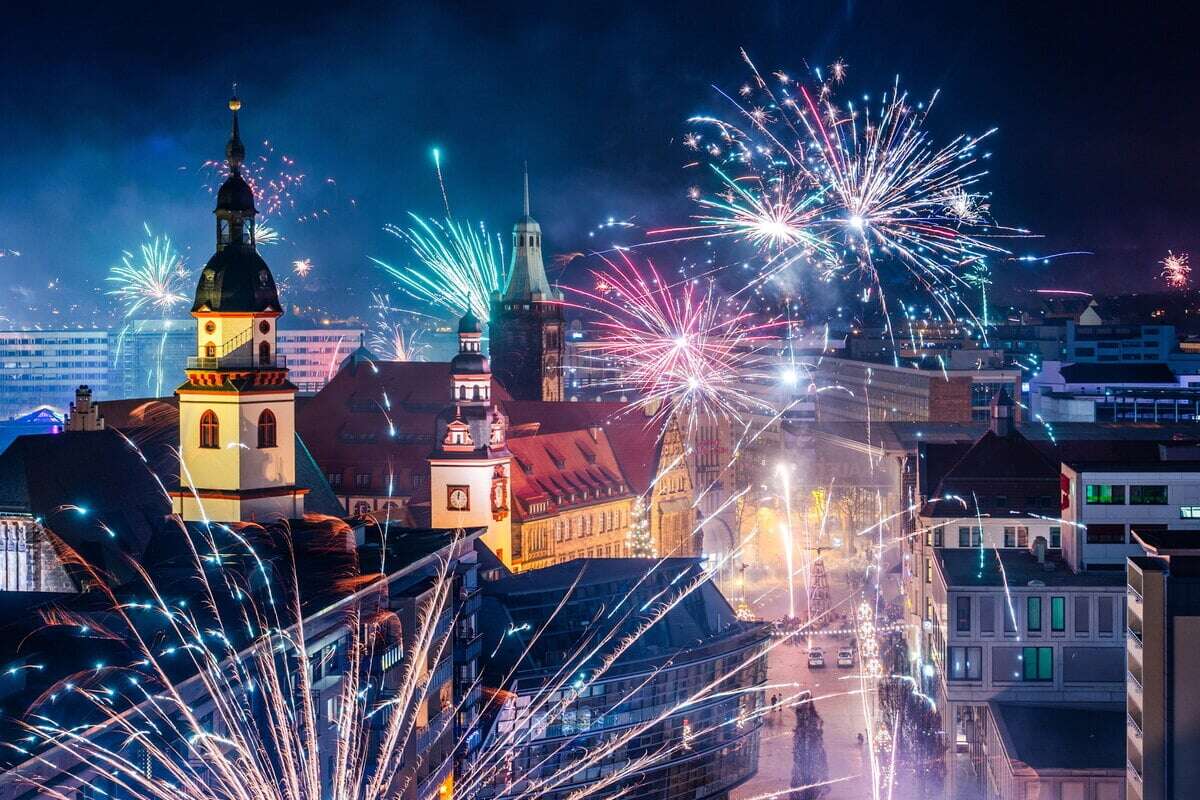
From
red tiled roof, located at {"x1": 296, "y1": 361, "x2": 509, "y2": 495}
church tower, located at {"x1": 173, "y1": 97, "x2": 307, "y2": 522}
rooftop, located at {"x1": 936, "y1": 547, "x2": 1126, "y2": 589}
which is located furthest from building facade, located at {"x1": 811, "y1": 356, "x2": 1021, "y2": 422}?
church tower, located at {"x1": 173, "y1": 97, "x2": 307, "y2": 522}

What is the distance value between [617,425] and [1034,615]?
134 ft

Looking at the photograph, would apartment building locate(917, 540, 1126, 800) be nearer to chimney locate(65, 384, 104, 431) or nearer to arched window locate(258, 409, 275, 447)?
arched window locate(258, 409, 275, 447)

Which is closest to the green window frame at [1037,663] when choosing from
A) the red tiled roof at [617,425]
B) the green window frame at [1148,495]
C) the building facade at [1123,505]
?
the building facade at [1123,505]

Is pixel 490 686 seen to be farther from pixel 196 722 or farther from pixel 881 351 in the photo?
pixel 881 351

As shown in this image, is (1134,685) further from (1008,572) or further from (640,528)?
(640,528)

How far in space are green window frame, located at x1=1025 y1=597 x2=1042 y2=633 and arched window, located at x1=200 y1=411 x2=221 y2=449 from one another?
25.8m

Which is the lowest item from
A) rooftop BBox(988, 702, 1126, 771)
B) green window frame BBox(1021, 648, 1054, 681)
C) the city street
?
the city street

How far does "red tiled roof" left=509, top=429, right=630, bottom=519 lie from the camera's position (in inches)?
3211

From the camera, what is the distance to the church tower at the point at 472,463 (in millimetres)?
69812

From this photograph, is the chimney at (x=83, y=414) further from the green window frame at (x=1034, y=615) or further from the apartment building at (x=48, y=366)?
the apartment building at (x=48, y=366)

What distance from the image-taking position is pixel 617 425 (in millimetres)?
92875

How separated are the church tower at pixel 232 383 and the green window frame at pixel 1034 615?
23.3m

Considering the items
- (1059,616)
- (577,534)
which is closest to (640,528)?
(577,534)

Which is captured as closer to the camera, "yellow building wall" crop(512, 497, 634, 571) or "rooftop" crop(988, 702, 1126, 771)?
"rooftop" crop(988, 702, 1126, 771)
